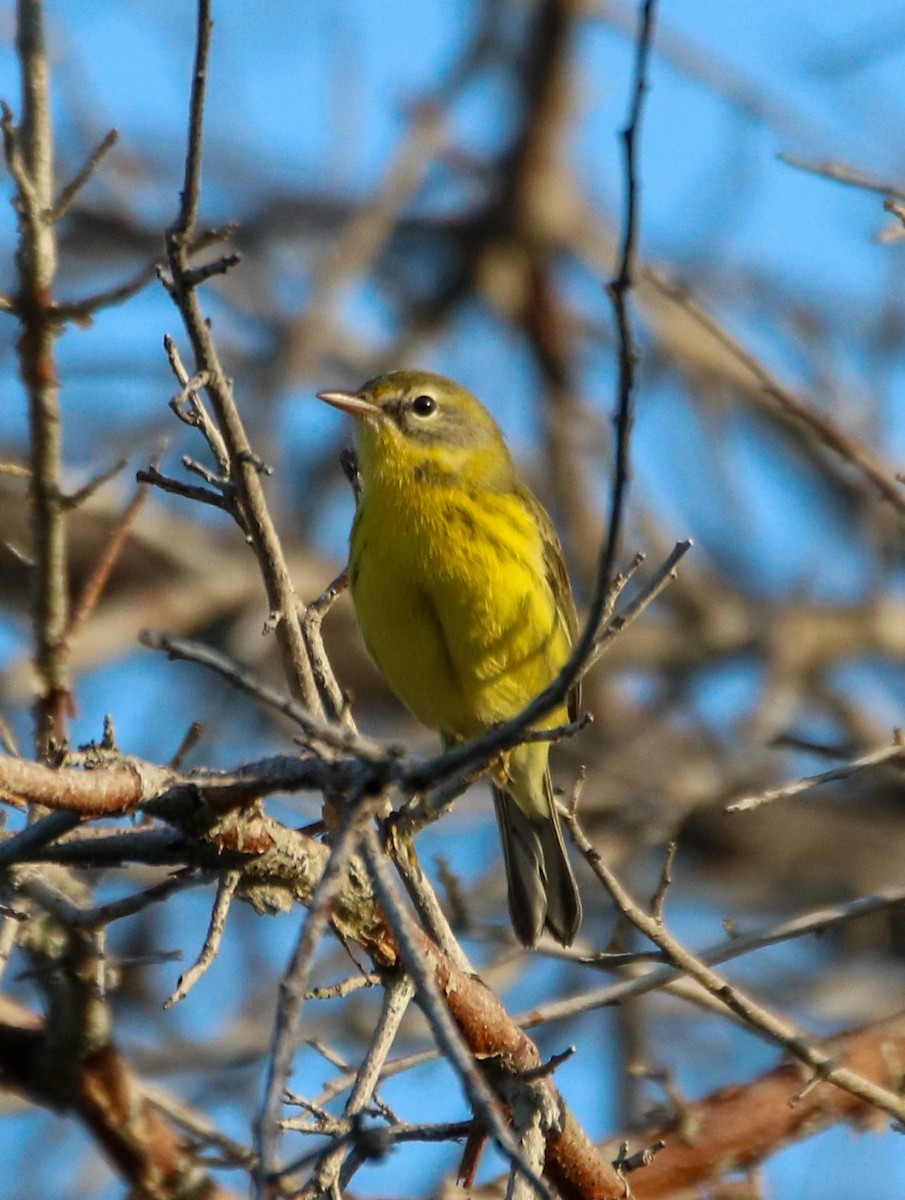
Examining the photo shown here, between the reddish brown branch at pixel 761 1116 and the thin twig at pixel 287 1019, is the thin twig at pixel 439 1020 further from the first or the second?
the reddish brown branch at pixel 761 1116

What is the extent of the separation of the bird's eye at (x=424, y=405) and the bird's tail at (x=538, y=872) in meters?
1.42

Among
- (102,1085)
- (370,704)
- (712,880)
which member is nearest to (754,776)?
(712,880)

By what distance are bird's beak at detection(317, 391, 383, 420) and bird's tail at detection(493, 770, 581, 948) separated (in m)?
1.47

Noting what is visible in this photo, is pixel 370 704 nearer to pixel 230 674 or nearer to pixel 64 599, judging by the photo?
pixel 64 599

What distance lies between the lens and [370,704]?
10.4m

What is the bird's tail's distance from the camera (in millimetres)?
5629

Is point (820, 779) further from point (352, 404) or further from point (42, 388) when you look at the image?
point (352, 404)

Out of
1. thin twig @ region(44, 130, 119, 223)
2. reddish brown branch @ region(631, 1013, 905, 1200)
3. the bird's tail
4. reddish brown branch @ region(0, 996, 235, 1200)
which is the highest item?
thin twig @ region(44, 130, 119, 223)

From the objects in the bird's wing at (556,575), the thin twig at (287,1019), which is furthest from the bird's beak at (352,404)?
the thin twig at (287,1019)

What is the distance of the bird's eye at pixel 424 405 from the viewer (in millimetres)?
6074

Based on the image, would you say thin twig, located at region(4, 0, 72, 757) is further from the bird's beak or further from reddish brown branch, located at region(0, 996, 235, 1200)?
the bird's beak

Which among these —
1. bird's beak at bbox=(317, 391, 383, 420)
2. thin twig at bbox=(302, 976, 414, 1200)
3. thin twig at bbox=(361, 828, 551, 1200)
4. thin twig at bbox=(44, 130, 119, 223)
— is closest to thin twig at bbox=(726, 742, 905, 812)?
thin twig at bbox=(302, 976, 414, 1200)

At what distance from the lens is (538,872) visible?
5.95m

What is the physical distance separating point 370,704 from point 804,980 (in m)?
3.17
